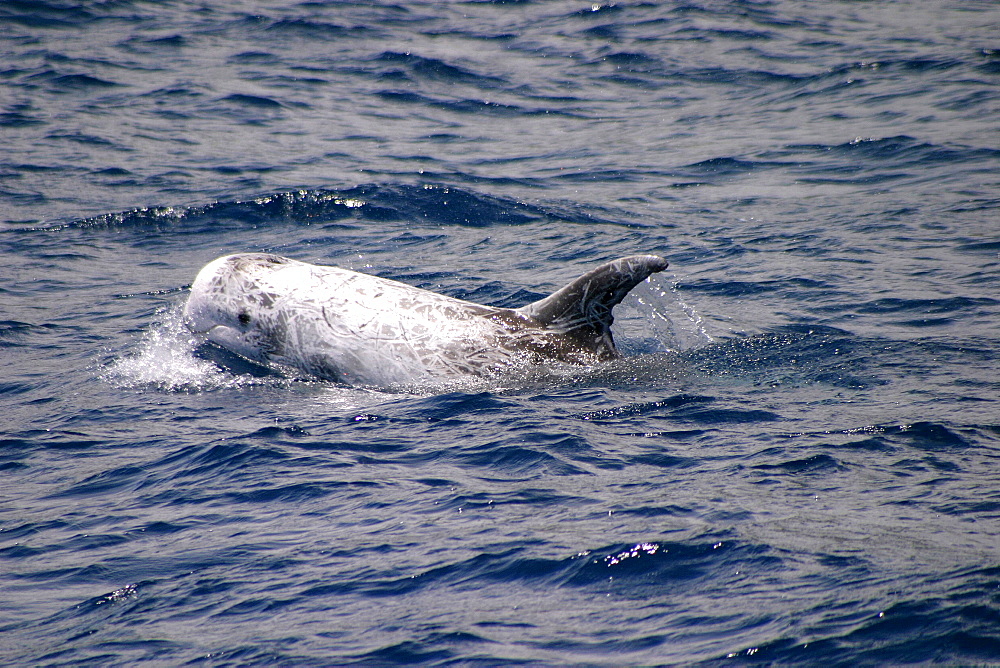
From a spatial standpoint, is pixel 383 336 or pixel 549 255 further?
pixel 549 255

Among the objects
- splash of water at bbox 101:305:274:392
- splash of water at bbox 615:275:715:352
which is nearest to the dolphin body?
splash of water at bbox 101:305:274:392

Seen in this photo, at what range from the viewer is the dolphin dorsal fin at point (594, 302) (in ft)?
30.8

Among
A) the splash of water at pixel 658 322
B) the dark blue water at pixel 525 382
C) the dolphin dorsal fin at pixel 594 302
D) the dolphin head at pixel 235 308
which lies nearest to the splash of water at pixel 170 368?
the dark blue water at pixel 525 382

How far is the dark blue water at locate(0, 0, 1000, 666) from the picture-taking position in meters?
5.86

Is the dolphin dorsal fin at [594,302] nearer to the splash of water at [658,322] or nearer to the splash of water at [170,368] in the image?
the splash of water at [658,322]

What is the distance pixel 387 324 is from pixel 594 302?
80.7 inches

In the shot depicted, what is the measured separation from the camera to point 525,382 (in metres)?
9.72

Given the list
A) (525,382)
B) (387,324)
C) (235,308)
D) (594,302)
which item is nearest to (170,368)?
(235,308)

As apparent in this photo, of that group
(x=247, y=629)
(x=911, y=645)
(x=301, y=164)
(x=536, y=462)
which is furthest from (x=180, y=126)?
(x=911, y=645)

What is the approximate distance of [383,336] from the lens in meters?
10.1

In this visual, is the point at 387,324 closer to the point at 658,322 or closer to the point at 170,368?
the point at 170,368

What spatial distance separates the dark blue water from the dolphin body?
35 cm

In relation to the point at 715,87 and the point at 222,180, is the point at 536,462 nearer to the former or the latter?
the point at 222,180

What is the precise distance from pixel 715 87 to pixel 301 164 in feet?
32.3
